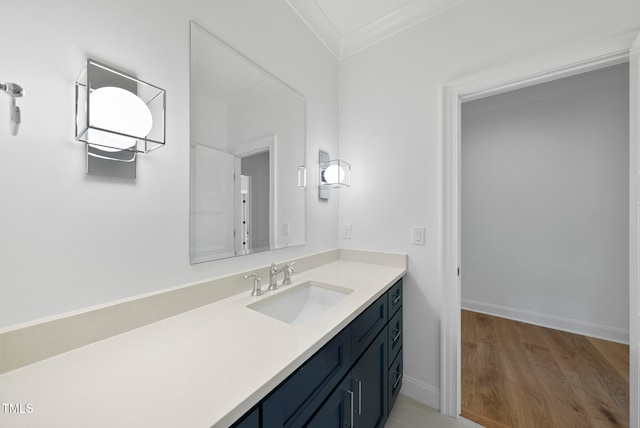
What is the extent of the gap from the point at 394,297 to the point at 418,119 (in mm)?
1196

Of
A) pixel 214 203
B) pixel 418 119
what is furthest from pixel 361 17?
pixel 214 203

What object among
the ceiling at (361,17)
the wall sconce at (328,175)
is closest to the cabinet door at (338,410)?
the wall sconce at (328,175)

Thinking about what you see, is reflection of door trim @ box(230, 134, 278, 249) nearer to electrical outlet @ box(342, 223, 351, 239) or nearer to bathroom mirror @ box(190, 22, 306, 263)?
bathroom mirror @ box(190, 22, 306, 263)

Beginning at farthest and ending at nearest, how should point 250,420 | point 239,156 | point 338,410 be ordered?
1. point 239,156
2. point 338,410
3. point 250,420

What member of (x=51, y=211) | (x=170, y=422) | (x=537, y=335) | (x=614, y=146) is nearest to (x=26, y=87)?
(x=51, y=211)

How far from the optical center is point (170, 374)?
0.60m

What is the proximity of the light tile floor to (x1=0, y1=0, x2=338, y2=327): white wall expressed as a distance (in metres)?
1.39

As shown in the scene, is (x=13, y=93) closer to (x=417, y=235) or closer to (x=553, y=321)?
(x=417, y=235)

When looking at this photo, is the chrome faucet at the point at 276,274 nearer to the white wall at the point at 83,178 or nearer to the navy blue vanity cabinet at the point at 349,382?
the white wall at the point at 83,178

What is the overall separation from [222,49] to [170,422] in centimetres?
137

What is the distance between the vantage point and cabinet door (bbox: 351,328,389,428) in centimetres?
101

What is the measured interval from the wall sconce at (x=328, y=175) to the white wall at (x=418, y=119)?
0.17 m

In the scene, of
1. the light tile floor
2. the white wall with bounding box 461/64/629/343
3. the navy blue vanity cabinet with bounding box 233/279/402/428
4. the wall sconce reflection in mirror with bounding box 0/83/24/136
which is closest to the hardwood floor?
the light tile floor

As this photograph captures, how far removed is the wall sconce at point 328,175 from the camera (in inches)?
70.2
